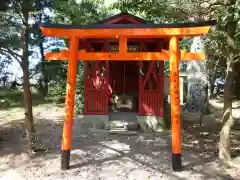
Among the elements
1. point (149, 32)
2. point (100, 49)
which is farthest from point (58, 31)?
point (100, 49)

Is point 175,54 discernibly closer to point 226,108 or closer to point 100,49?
point 226,108

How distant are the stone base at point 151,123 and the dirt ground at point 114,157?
2.01 feet

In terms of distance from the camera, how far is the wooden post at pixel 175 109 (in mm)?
6672

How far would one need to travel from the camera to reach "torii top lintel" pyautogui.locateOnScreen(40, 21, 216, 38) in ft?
21.7

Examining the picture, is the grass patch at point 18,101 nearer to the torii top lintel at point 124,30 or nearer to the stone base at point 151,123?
the stone base at point 151,123

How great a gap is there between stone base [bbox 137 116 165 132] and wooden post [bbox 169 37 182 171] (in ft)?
14.2

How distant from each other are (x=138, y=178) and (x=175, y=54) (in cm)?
280

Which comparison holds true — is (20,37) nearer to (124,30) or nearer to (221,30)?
(124,30)

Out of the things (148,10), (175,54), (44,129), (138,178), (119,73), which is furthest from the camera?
(119,73)

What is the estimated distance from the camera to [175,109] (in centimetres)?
668

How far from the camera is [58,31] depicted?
6824 millimetres

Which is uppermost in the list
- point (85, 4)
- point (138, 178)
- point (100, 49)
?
point (85, 4)

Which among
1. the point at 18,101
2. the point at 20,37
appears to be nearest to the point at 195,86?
the point at 20,37

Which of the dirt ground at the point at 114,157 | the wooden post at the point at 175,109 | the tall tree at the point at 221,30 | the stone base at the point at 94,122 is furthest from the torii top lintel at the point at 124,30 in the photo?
the stone base at the point at 94,122
